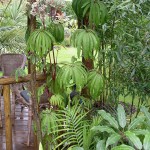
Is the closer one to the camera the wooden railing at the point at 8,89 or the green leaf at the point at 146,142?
the green leaf at the point at 146,142

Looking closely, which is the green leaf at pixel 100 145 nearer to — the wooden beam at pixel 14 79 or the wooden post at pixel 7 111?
the wooden beam at pixel 14 79

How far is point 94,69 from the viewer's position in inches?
106

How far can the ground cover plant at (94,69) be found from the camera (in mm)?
2393

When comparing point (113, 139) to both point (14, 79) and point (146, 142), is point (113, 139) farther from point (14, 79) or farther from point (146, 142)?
point (14, 79)

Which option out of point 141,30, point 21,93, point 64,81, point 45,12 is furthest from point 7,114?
point 141,30

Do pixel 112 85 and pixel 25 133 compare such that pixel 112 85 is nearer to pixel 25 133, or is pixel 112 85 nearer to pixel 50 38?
pixel 50 38

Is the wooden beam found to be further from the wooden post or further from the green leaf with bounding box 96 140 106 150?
the green leaf with bounding box 96 140 106 150

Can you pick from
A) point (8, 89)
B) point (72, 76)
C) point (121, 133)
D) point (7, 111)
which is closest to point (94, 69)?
point (72, 76)

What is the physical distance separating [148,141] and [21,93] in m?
2.04

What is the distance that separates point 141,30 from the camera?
2.70 m

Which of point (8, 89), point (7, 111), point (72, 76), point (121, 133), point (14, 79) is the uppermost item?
point (72, 76)

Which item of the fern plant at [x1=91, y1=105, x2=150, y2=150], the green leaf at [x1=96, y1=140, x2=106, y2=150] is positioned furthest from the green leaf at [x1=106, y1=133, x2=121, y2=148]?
the green leaf at [x1=96, y1=140, x2=106, y2=150]

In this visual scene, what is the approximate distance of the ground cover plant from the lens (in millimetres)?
2393

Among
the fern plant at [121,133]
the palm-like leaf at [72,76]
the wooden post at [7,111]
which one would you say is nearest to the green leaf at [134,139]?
the fern plant at [121,133]
